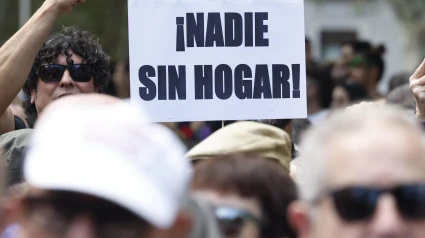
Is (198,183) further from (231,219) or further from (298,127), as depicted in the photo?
(298,127)

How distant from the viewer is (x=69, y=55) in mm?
5426

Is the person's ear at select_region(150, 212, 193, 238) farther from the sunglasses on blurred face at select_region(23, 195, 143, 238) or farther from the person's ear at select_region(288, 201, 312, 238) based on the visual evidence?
the person's ear at select_region(288, 201, 312, 238)

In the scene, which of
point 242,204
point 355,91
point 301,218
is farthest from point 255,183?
point 355,91

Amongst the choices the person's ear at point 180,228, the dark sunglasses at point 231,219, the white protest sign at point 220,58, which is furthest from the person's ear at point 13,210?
the white protest sign at point 220,58

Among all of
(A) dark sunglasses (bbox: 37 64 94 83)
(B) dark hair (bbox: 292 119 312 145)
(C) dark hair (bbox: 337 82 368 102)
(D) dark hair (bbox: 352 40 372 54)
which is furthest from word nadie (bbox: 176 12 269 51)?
(D) dark hair (bbox: 352 40 372 54)

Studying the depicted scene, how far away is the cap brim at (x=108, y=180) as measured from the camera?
2248mm

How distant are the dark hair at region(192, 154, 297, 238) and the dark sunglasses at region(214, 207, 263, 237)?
66 millimetres

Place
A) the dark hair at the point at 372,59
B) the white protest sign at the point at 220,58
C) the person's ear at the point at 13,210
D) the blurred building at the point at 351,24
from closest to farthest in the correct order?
the person's ear at the point at 13,210 → the white protest sign at the point at 220,58 → the dark hair at the point at 372,59 → the blurred building at the point at 351,24

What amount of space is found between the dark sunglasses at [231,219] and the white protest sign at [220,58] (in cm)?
227

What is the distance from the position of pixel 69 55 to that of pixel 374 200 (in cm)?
303

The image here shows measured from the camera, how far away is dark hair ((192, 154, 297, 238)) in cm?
306

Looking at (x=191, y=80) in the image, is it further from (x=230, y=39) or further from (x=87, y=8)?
(x=87, y=8)

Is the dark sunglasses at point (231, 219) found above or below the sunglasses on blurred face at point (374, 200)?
below

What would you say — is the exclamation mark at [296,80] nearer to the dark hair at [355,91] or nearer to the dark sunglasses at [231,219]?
the dark sunglasses at [231,219]
